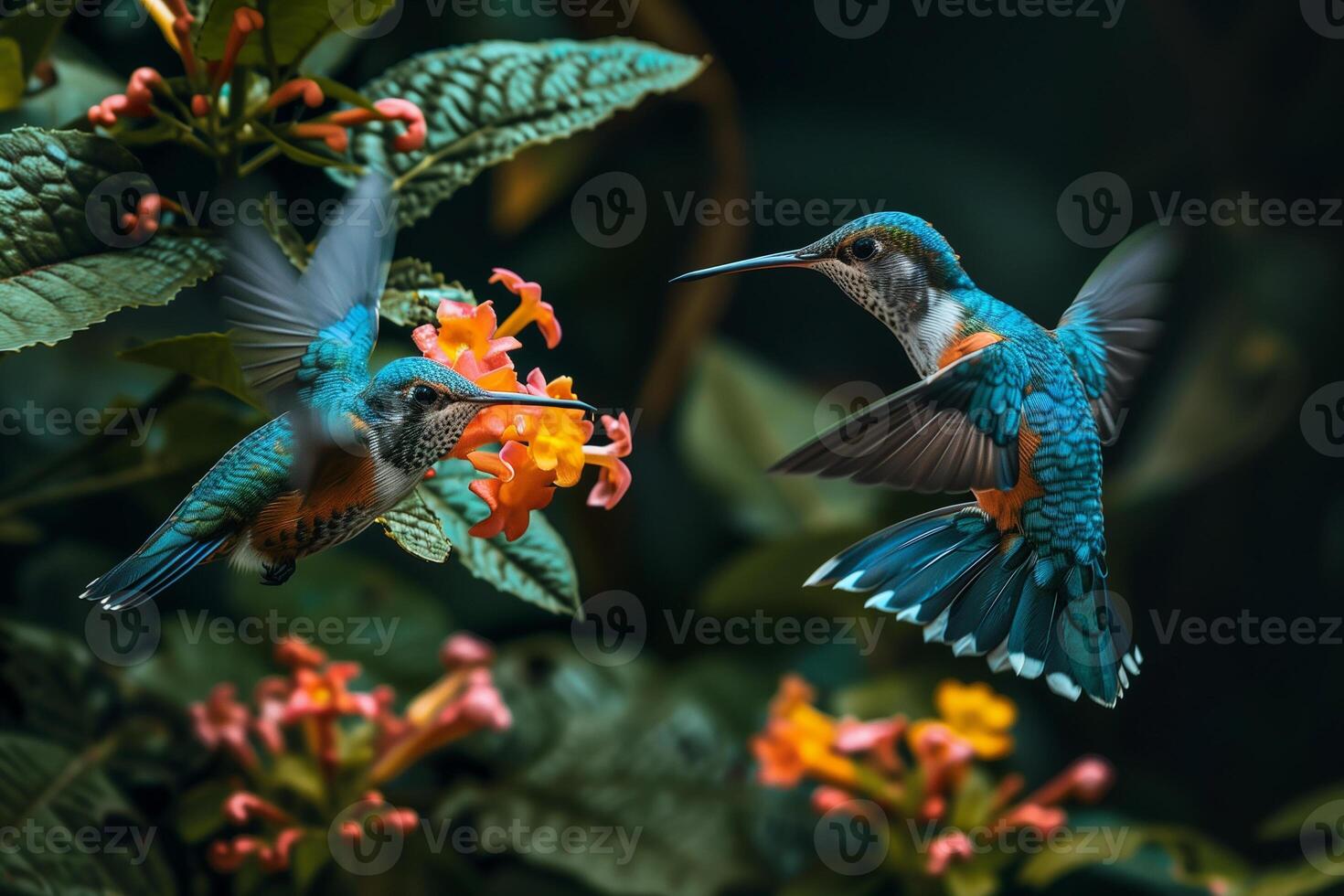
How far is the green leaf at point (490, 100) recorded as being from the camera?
818mm

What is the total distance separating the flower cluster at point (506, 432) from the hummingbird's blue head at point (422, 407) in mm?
17

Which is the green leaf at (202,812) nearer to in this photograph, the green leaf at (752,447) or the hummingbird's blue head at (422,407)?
the hummingbird's blue head at (422,407)

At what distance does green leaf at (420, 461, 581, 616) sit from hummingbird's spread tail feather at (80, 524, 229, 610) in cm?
16

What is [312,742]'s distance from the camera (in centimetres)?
106

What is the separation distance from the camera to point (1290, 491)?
70.9 inches

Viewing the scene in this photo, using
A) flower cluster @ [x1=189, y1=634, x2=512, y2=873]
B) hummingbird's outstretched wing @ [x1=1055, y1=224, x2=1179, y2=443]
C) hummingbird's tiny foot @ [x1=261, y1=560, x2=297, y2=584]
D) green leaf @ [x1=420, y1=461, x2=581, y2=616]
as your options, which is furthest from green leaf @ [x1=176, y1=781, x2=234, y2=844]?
hummingbird's outstretched wing @ [x1=1055, y1=224, x2=1179, y2=443]

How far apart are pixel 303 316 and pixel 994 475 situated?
313mm

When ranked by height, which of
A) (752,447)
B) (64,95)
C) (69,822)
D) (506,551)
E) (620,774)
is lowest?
(620,774)

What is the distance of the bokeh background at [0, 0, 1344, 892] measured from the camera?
52.2 inches

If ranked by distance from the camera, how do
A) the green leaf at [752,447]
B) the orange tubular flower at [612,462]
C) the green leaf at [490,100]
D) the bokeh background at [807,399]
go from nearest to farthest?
the orange tubular flower at [612,462] < the green leaf at [490,100] < the bokeh background at [807,399] < the green leaf at [752,447]

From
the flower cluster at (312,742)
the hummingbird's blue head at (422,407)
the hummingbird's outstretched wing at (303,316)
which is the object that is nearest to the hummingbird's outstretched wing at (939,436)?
the hummingbird's blue head at (422,407)

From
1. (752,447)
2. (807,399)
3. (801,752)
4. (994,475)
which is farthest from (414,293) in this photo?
(807,399)

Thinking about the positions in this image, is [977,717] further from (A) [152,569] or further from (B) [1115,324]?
(A) [152,569]

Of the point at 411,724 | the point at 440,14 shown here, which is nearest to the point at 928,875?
the point at 411,724
